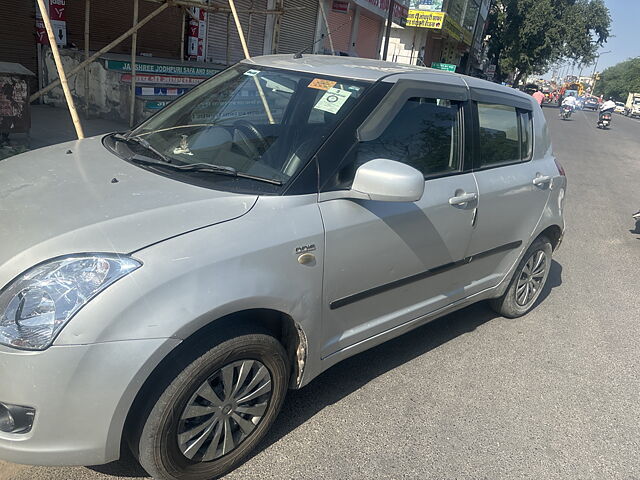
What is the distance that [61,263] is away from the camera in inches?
74.0

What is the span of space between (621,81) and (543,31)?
9516 cm

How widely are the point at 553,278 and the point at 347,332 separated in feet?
11.5

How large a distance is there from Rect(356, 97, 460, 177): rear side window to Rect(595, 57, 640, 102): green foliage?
402 feet

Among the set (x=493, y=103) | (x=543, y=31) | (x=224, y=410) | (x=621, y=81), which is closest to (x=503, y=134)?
(x=493, y=103)

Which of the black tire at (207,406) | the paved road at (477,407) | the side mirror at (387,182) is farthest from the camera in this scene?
the paved road at (477,407)

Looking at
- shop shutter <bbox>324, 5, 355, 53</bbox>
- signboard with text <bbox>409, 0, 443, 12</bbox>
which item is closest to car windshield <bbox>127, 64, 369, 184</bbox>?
shop shutter <bbox>324, 5, 355, 53</bbox>

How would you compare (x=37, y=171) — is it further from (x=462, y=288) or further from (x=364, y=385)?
(x=462, y=288)

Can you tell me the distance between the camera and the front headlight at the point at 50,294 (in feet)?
5.91

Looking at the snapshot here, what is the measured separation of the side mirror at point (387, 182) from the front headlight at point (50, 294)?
3.56 ft

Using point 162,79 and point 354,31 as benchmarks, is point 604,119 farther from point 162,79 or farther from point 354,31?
point 162,79

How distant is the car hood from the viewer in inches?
76.0

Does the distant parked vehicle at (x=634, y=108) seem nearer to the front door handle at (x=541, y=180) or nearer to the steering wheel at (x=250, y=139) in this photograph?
the front door handle at (x=541, y=180)

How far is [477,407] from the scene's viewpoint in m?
3.14

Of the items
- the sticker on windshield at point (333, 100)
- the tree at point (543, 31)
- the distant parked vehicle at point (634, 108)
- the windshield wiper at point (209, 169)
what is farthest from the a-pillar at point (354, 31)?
the distant parked vehicle at point (634, 108)
